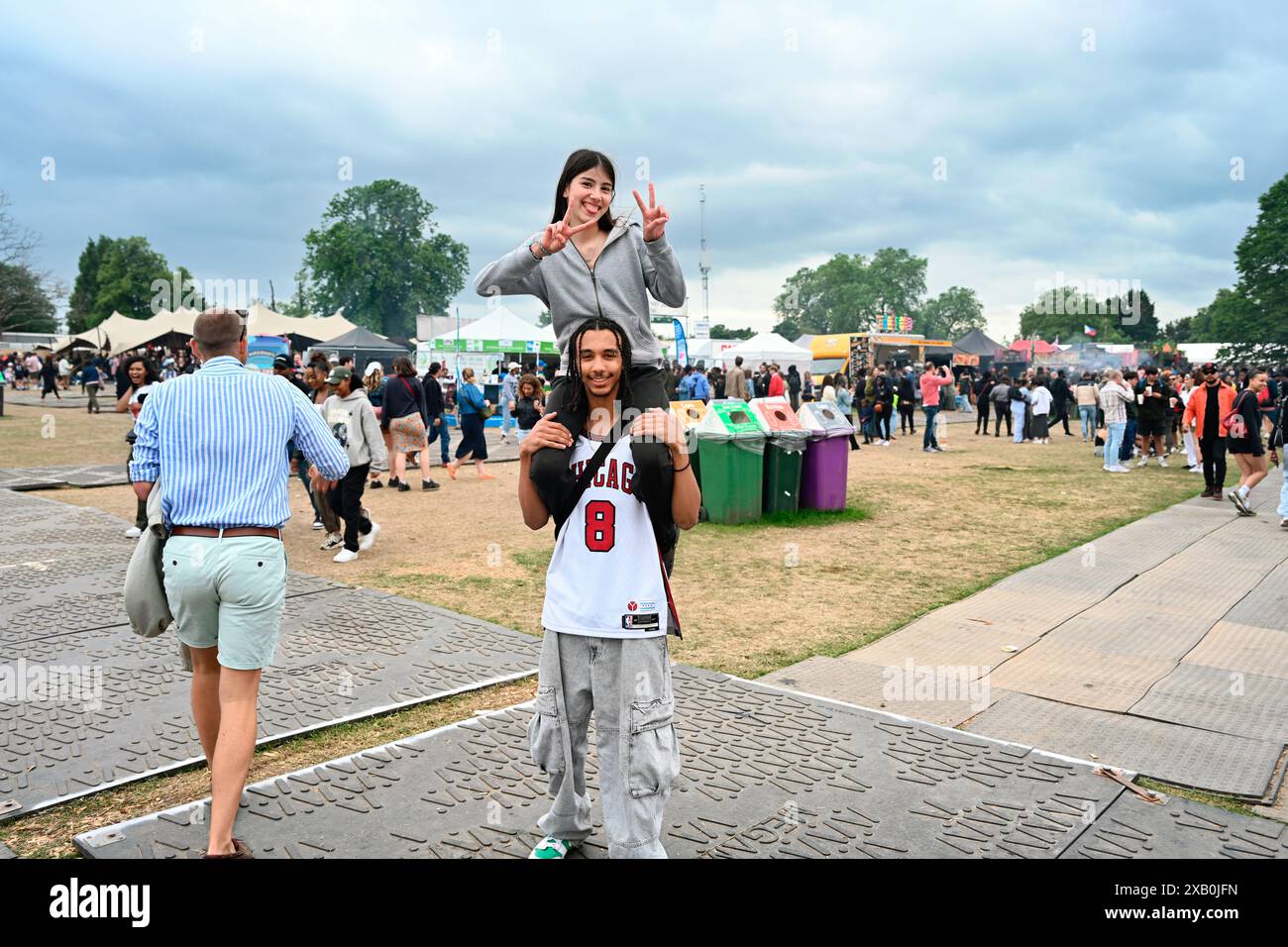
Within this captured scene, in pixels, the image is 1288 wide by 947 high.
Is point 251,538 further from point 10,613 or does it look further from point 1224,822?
point 10,613

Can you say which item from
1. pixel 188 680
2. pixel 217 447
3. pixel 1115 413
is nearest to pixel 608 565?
pixel 217 447

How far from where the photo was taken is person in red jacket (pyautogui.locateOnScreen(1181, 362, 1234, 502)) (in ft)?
38.9

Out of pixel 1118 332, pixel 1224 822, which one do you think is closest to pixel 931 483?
pixel 1224 822

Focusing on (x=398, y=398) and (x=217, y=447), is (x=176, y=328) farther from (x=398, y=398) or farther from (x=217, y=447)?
(x=217, y=447)

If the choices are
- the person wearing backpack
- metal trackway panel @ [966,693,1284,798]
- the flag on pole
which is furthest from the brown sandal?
the flag on pole

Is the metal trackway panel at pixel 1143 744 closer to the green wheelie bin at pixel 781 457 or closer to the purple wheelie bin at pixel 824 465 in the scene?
the green wheelie bin at pixel 781 457

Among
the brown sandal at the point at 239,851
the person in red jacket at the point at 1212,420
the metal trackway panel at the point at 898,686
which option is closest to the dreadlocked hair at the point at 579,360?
the brown sandal at the point at 239,851

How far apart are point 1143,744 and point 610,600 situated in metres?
2.80

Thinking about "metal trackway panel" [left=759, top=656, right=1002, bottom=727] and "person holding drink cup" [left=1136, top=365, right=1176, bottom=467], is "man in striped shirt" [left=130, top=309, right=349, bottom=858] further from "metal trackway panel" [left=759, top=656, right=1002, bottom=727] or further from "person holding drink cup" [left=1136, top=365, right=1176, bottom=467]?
"person holding drink cup" [left=1136, top=365, right=1176, bottom=467]

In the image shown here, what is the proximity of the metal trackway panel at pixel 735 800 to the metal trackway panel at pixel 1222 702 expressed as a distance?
1.03 metres

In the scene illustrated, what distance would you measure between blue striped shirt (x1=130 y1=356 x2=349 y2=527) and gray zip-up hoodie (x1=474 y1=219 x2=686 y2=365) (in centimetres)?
94

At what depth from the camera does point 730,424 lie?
991cm
